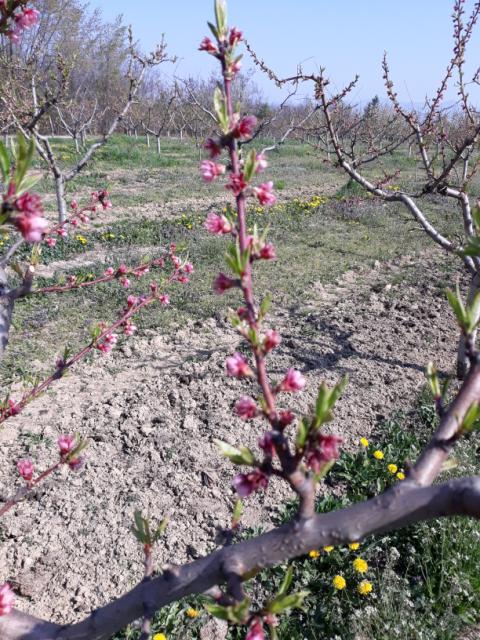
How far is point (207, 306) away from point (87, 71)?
30.2 m

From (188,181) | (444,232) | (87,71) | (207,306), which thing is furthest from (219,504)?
(87,71)

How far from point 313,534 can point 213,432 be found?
2989 millimetres

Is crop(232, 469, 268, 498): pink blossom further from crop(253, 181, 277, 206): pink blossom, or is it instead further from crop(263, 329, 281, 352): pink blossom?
crop(253, 181, 277, 206): pink blossom

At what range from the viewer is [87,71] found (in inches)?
1190

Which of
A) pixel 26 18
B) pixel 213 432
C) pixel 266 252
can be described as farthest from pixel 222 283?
pixel 213 432

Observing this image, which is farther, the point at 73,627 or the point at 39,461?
the point at 39,461

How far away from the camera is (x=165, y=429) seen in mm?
3691

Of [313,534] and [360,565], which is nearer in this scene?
[313,534]

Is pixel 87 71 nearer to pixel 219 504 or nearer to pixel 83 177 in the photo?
pixel 83 177

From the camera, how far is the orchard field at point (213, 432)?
246cm

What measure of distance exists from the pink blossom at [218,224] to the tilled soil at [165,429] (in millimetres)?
2393

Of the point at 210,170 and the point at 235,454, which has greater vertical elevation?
the point at 210,170

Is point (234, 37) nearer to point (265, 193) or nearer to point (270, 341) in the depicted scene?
point (265, 193)

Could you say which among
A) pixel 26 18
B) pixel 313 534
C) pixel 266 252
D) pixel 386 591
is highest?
pixel 26 18
